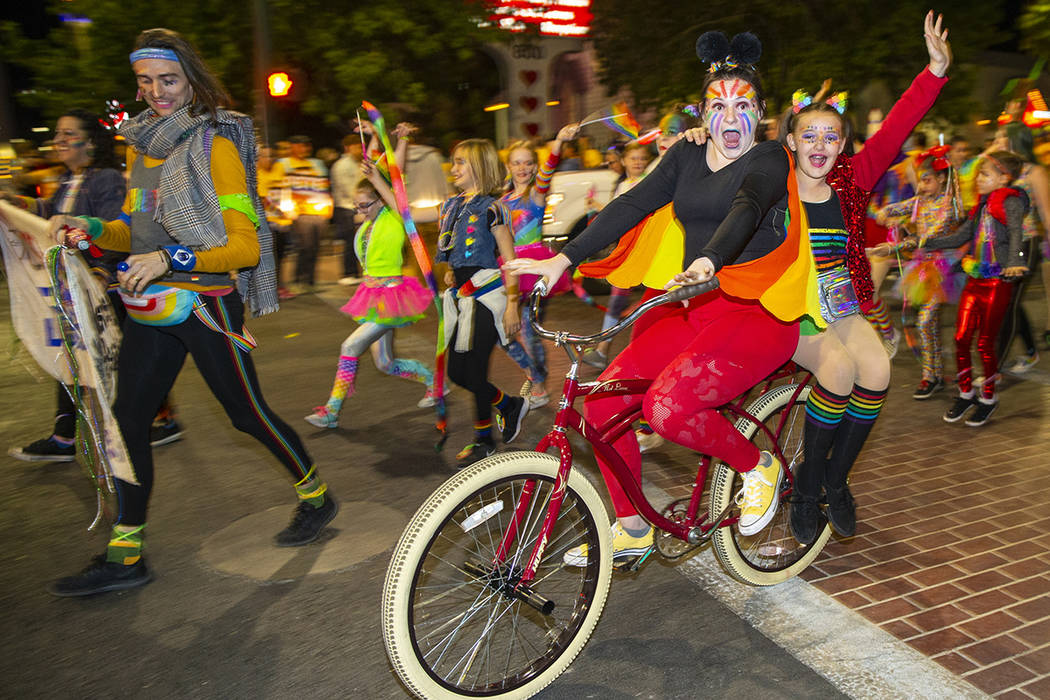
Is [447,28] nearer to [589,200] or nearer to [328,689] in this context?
[589,200]

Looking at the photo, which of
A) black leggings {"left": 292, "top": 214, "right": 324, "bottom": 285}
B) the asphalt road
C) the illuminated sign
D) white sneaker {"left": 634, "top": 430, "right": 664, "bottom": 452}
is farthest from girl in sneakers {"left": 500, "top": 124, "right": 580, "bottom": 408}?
the illuminated sign

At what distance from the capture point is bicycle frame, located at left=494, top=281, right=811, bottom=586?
8.91ft

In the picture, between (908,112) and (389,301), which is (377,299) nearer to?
(389,301)

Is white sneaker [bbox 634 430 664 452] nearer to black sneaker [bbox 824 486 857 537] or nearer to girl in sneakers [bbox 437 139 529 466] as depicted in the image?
girl in sneakers [bbox 437 139 529 466]

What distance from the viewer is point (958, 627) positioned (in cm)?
331

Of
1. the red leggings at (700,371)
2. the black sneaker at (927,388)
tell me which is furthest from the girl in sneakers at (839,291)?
the black sneaker at (927,388)

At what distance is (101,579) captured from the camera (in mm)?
3742

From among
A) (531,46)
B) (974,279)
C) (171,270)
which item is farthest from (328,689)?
(531,46)

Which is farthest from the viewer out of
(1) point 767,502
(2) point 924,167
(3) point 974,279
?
(2) point 924,167

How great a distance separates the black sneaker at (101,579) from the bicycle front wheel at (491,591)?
4.60ft

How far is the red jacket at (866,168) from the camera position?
3.43 meters

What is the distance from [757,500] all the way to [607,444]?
0.63 m

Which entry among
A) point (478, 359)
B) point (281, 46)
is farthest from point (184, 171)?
point (281, 46)

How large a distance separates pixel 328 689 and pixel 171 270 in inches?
66.1
